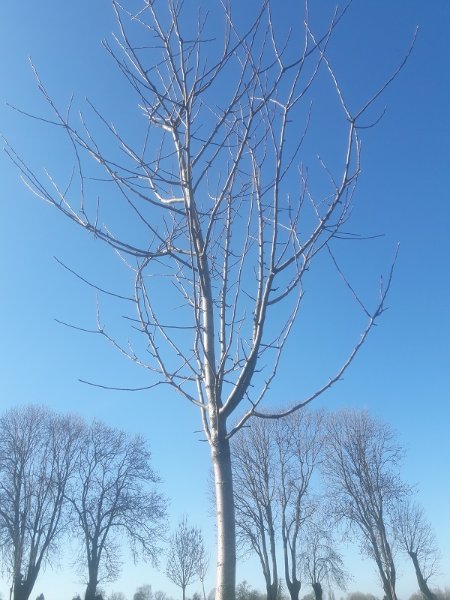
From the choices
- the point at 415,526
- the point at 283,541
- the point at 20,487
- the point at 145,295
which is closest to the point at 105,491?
the point at 20,487

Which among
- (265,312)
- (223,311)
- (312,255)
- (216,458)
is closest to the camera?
(216,458)

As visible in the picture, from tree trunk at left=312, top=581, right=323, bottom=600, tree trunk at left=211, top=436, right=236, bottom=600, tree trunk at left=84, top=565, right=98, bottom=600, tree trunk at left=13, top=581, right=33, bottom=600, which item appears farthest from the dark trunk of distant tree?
tree trunk at left=211, top=436, right=236, bottom=600

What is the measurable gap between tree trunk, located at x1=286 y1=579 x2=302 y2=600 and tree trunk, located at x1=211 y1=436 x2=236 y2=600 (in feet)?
83.3

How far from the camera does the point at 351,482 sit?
26.8 m

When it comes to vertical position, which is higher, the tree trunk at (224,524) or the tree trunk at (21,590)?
the tree trunk at (21,590)

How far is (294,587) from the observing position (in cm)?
2455

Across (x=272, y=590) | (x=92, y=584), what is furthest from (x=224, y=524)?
(x=92, y=584)

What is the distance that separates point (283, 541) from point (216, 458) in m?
25.2

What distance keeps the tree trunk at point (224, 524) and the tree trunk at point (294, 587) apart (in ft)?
83.3

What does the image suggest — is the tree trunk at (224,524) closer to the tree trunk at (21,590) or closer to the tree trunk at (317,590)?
the tree trunk at (317,590)

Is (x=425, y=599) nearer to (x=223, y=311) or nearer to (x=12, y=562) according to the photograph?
(x=12, y=562)

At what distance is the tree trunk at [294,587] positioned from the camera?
80.0ft

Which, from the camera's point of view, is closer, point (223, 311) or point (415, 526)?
point (223, 311)

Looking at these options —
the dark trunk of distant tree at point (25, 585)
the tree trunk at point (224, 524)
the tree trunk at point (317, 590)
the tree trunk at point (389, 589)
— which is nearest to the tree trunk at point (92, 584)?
the dark trunk of distant tree at point (25, 585)
